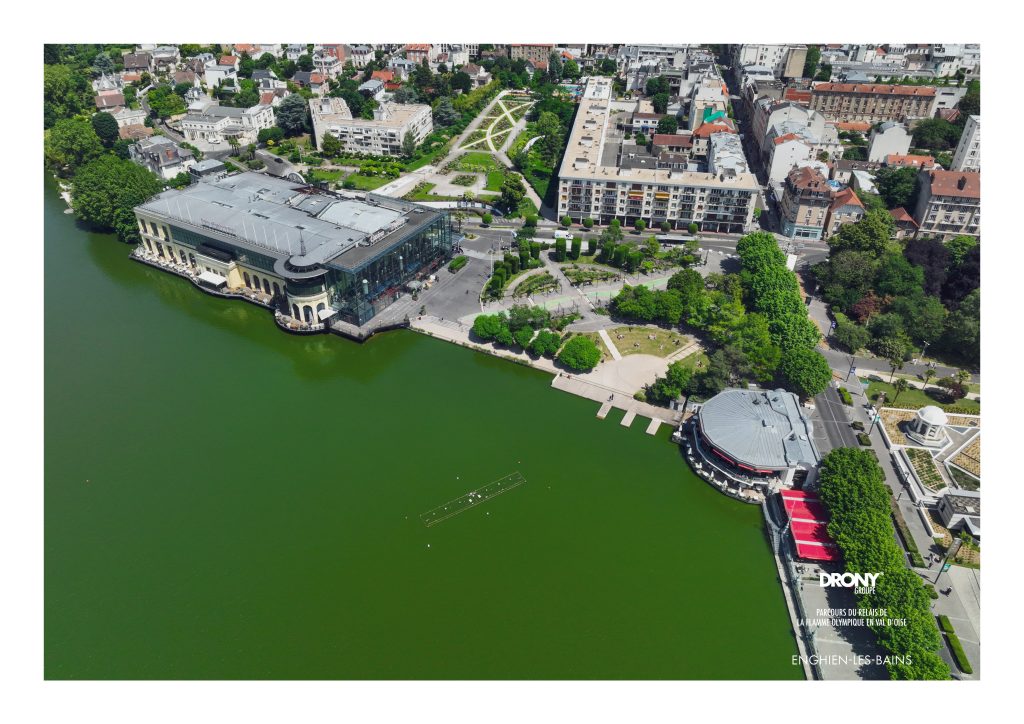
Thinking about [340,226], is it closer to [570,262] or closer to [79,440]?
[570,262]

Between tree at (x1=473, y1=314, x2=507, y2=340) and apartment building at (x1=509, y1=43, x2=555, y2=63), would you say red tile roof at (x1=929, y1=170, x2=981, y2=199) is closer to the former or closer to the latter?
tree at (x1=473, y1=314, x2=507, y2=340)

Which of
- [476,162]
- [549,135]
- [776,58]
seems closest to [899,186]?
[549,135]

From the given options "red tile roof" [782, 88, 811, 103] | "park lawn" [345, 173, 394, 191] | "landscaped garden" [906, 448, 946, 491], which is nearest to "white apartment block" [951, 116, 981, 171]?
"red tile roof" [782, 88, 811, 103]

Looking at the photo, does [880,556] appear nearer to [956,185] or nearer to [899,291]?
[899,291]

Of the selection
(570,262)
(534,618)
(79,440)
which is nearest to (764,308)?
(570,262)

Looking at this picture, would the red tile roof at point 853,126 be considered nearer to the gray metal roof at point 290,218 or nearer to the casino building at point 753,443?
the gray metal roof at point 290,218

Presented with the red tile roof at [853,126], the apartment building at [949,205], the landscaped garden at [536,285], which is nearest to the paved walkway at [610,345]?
the landscaped garden at [536,285]
